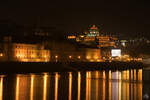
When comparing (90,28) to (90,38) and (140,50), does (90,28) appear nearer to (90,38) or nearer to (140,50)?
(90,38)

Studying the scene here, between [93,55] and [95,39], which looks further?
[95,39]

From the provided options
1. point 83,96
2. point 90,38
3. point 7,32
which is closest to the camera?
point 83,96

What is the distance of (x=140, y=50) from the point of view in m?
113

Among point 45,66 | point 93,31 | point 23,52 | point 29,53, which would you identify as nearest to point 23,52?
point 23,52

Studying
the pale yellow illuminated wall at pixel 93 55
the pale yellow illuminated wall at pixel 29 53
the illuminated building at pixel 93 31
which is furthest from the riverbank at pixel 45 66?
the illuminated building at pixel 93 31

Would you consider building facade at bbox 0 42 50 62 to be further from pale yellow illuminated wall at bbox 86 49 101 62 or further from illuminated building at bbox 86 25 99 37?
illuminated building at bbox 86 25 99 37

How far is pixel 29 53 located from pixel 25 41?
3.25m

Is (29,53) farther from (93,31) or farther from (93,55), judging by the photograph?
(93,31)

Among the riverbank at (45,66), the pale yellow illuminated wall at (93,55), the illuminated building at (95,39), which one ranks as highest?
the illuminated building at (95,39)

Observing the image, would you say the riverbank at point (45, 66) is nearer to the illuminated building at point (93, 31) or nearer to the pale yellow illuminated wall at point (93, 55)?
the pale yellow illuminated wall at point (93, 55)

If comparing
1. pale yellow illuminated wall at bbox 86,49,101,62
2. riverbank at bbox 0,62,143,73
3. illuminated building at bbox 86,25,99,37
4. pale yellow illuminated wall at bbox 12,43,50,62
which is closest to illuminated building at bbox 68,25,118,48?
illuminated building at bbox 86,25,99,37

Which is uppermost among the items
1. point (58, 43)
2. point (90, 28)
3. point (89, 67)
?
point (90, 28)

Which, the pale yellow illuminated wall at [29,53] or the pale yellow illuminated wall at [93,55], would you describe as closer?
the pale yellow illuminated wall at [29,53]

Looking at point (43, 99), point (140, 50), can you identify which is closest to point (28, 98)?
point (43, 99)
